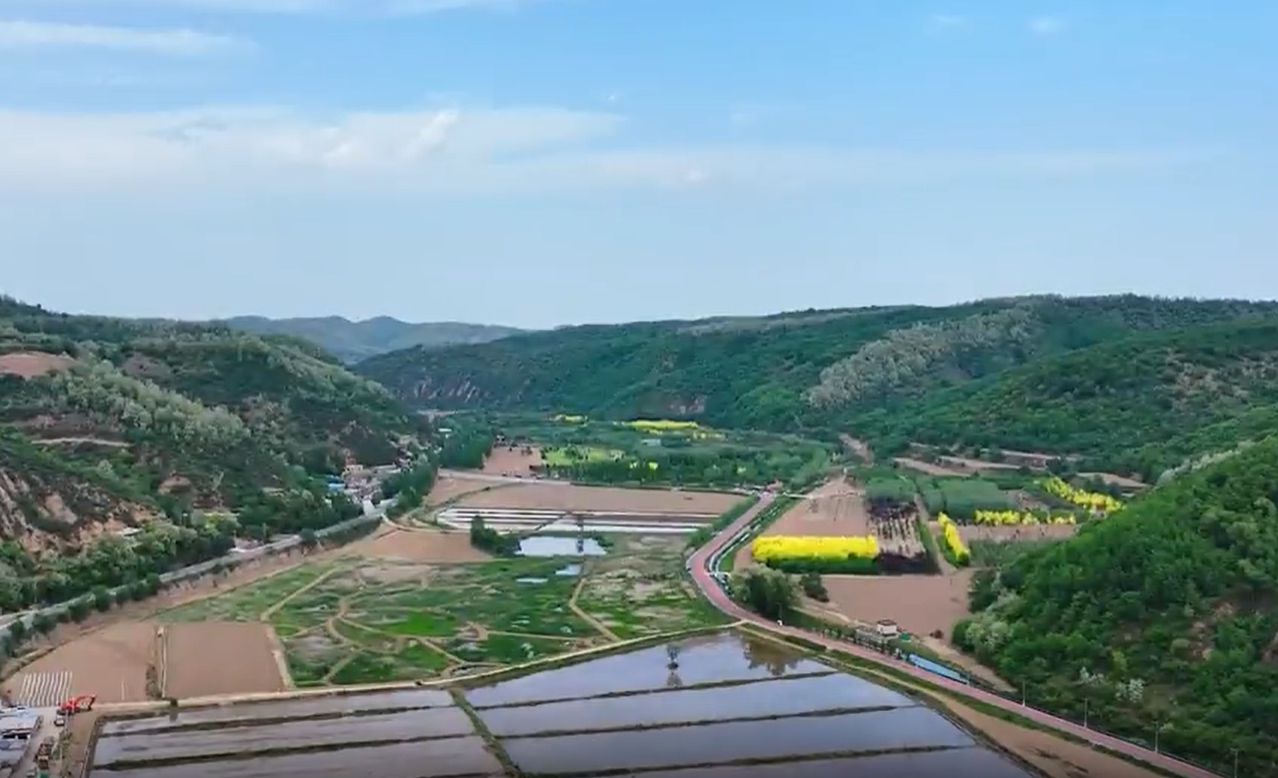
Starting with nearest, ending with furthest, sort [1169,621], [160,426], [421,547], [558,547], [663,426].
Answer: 1. [1169,621]
2. [421,547]
3. [558,547]
4. [160,426]
5. [663,426]

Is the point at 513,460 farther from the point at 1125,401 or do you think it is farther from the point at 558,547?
the point at 1125,401

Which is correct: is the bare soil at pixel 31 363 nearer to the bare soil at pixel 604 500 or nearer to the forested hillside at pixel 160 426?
the forested hillside at pixel 160 426

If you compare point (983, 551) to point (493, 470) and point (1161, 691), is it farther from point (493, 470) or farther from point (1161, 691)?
point (493, 470)

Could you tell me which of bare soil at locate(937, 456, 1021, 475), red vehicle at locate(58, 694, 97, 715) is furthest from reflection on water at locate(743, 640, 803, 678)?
bare soil at locate(937, 456, 1021, 475)

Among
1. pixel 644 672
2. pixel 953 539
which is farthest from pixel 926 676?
pixel 953 539

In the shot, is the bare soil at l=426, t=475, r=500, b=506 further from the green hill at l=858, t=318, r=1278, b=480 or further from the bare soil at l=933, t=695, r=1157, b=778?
the bare soil at l=933, t=695, r=1157, b=778

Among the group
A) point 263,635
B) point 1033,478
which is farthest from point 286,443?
point 1033,478
